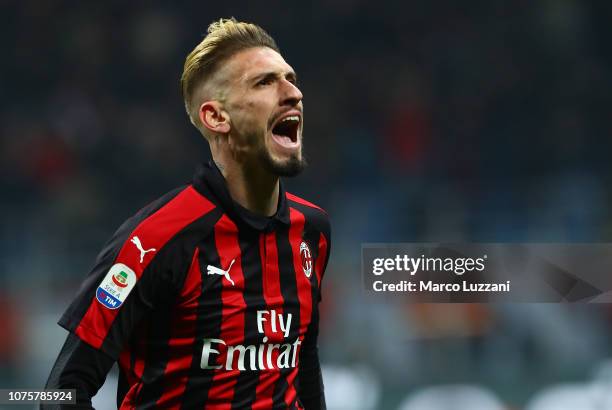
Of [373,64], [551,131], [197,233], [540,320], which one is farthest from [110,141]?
[197,233]

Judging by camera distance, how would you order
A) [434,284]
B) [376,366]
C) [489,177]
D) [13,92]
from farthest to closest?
[13,92] → [489,177] → [376,366] → [434,284]

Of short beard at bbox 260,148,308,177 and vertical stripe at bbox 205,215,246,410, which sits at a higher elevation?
short beard at bbox 260,148,308,177

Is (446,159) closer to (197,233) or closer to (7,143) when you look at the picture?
(7,143)

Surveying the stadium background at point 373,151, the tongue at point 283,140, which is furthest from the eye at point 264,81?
the stadium background at point 373,151

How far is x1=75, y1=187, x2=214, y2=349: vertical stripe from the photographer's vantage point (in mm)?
1718

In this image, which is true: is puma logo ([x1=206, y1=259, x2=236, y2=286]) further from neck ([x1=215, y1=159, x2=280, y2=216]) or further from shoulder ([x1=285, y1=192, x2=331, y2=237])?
shoulder ([x1=285, y1=192, x2=331, y2=237])

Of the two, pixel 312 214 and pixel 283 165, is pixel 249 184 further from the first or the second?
pixel 312 214

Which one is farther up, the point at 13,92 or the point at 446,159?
the point at 13,92

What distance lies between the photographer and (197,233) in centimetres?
182

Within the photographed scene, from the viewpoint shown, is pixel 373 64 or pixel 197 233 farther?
pixel 373 64

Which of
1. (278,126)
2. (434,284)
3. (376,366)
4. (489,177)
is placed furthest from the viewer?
(489,177)

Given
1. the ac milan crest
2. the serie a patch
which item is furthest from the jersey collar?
the serie a patch

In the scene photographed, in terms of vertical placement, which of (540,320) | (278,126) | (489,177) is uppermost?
(489,177)

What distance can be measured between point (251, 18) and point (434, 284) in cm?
537
